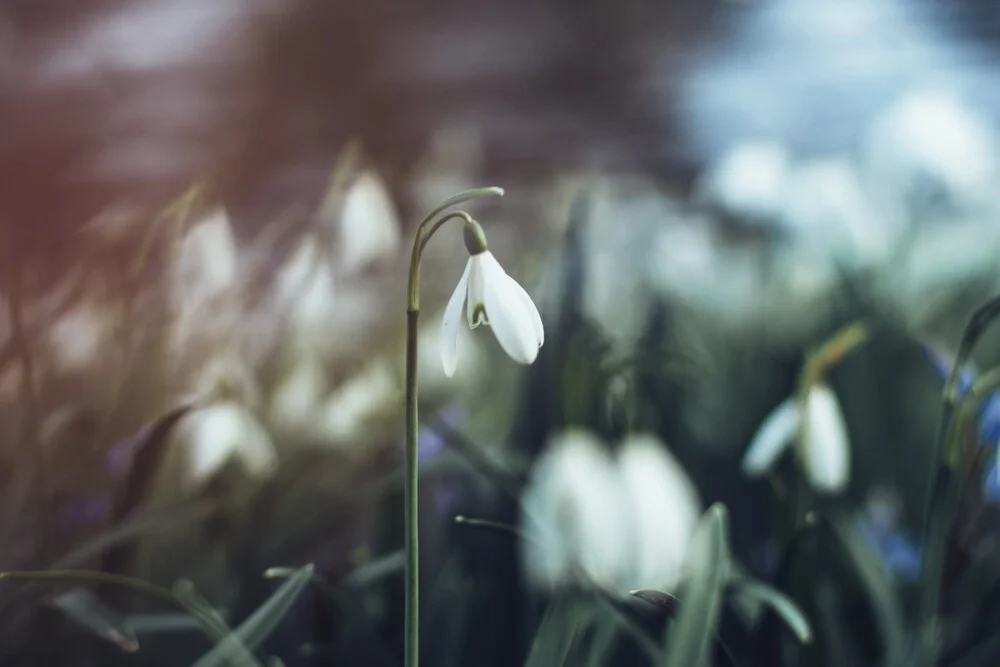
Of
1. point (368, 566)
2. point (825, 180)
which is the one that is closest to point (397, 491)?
point (368, 566)

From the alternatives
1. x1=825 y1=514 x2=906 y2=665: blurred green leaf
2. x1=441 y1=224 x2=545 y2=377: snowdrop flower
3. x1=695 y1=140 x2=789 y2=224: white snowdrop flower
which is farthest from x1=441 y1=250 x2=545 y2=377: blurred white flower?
x1=825 y1=514 x2=906 y2=665: blurred green leaf

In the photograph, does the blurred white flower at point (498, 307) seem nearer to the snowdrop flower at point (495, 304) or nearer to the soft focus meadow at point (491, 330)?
the snowdrop flower at point (495, 304)

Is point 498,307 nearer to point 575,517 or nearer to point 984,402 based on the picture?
point 575,517

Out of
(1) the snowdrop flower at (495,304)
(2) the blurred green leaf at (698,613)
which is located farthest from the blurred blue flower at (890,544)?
(1) the snowdrop flower at (495,304)

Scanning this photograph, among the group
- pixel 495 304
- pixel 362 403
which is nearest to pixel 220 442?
pixel 362 403

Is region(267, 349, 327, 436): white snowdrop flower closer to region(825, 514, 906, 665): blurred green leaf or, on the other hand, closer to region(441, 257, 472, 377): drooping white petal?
region(441, 257, 472, 377): drooping white petal

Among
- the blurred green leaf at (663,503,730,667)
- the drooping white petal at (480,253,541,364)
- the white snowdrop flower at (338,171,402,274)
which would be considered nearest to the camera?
the drooping white petal at (480,253,541,364)
